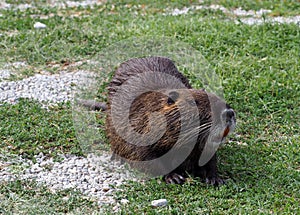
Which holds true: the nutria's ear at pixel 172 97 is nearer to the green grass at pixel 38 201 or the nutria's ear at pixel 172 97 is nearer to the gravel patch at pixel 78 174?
the gravel patch at pixel 78 174

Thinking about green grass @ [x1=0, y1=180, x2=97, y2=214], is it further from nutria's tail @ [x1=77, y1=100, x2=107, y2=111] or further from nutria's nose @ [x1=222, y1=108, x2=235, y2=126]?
nutria's tail @ [x1=77, y1=100, x2=107, y2=111]

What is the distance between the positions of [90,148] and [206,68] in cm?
200

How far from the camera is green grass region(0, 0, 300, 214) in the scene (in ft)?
16.0

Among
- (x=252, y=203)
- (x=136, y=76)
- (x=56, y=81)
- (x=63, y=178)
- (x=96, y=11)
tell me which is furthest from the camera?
(x=96, y=11)

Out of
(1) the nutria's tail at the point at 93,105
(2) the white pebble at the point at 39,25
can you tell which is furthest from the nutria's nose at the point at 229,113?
(2) the white pebble at the point at 39,25

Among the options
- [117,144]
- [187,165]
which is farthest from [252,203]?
[117,144]

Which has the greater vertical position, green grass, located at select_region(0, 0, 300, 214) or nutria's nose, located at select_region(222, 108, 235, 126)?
nutria's nose, located at select_region(222, 108, 235, 126)

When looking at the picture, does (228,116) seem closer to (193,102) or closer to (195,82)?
(193,102)

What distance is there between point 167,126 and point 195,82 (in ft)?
6.78

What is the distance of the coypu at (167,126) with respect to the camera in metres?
4.93

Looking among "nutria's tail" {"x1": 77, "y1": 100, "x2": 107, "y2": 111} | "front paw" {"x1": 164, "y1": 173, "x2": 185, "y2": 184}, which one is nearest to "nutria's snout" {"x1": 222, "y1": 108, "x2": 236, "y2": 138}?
"front paw" {"x1": 164, "y1": 173, "x2": 185, "y2": 184}

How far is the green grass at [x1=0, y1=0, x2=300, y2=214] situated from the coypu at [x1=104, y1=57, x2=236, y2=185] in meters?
0.17

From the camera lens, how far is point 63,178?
5184 mm

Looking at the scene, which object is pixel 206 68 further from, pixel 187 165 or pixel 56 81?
pixel 187 165
